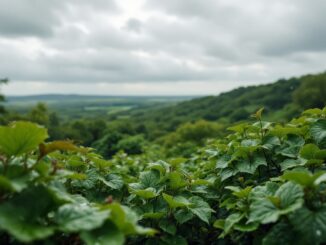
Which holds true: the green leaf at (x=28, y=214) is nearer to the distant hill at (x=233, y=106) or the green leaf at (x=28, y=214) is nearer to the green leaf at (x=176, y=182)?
the green leaf at (x=176, y=182)

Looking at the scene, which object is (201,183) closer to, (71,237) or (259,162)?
(259,162)

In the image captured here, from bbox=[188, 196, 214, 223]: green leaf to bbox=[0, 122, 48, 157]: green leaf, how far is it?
138 cm

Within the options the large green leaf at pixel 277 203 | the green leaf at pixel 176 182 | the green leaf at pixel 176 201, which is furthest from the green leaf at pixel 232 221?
the green leaf at pixel 176 182

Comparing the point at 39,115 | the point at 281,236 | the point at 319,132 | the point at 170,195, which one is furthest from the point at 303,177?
the point at 39,115

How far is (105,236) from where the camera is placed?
1828 millimetres

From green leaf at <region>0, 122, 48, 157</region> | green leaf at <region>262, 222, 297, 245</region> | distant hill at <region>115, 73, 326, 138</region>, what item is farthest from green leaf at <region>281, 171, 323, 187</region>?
distant hill at <region>115, 73, 326, 138</region>

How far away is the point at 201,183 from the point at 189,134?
62616mm

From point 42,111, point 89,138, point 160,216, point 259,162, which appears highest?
point 259,162

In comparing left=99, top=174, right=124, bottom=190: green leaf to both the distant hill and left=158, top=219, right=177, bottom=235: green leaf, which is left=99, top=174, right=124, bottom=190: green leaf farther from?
the distant hill

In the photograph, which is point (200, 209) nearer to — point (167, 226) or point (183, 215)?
point (183, 215)

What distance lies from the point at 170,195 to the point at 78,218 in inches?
51.9

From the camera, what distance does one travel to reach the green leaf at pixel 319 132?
10.1 ft

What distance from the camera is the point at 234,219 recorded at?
2.53m

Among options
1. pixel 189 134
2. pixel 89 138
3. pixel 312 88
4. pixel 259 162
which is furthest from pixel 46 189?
pixel 312 88
